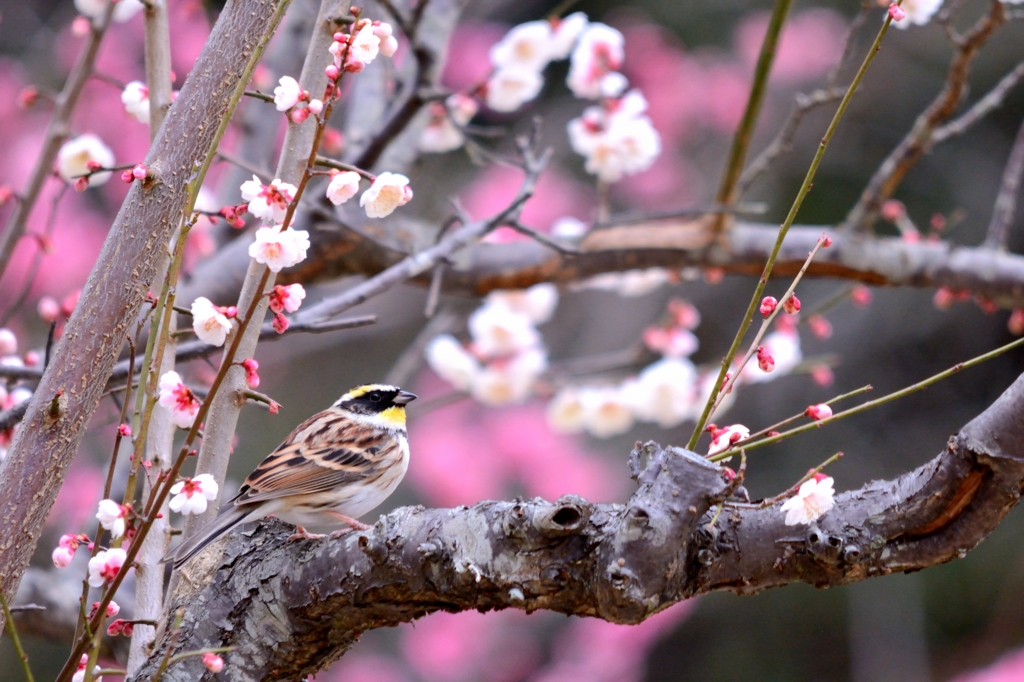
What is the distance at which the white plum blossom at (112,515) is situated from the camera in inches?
58.7

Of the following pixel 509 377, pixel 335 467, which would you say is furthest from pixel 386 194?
pixel 509 377

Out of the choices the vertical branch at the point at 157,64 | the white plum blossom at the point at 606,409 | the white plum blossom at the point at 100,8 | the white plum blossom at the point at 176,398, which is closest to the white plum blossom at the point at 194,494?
the white plum blossom at the point at 176,398

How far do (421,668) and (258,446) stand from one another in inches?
77.8

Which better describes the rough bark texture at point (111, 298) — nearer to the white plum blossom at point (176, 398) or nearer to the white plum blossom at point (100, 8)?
the white plum blossom at point (176, 398)

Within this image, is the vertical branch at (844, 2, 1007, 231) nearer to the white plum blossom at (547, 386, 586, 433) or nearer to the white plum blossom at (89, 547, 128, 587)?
the white plum blossom at (547, 386, 586, 433)

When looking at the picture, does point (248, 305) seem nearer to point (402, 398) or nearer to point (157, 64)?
point (157, 64)

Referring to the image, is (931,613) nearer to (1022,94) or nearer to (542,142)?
A: (1022,94)

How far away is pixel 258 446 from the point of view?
7.16 meters

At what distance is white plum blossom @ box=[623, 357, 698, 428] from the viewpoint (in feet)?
14.0

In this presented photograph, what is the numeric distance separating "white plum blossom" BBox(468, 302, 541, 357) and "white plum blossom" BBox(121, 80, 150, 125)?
2.17 m

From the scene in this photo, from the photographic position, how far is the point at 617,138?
3.84 meters

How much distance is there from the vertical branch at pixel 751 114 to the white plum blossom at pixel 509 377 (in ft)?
3.58

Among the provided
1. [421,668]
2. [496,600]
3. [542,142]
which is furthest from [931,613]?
[496,600]

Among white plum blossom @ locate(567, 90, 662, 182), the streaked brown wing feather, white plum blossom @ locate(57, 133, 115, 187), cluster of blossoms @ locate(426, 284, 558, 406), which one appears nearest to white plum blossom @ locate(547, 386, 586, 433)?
cluster of blossoms @ locate(426, 284, 558, 406)
